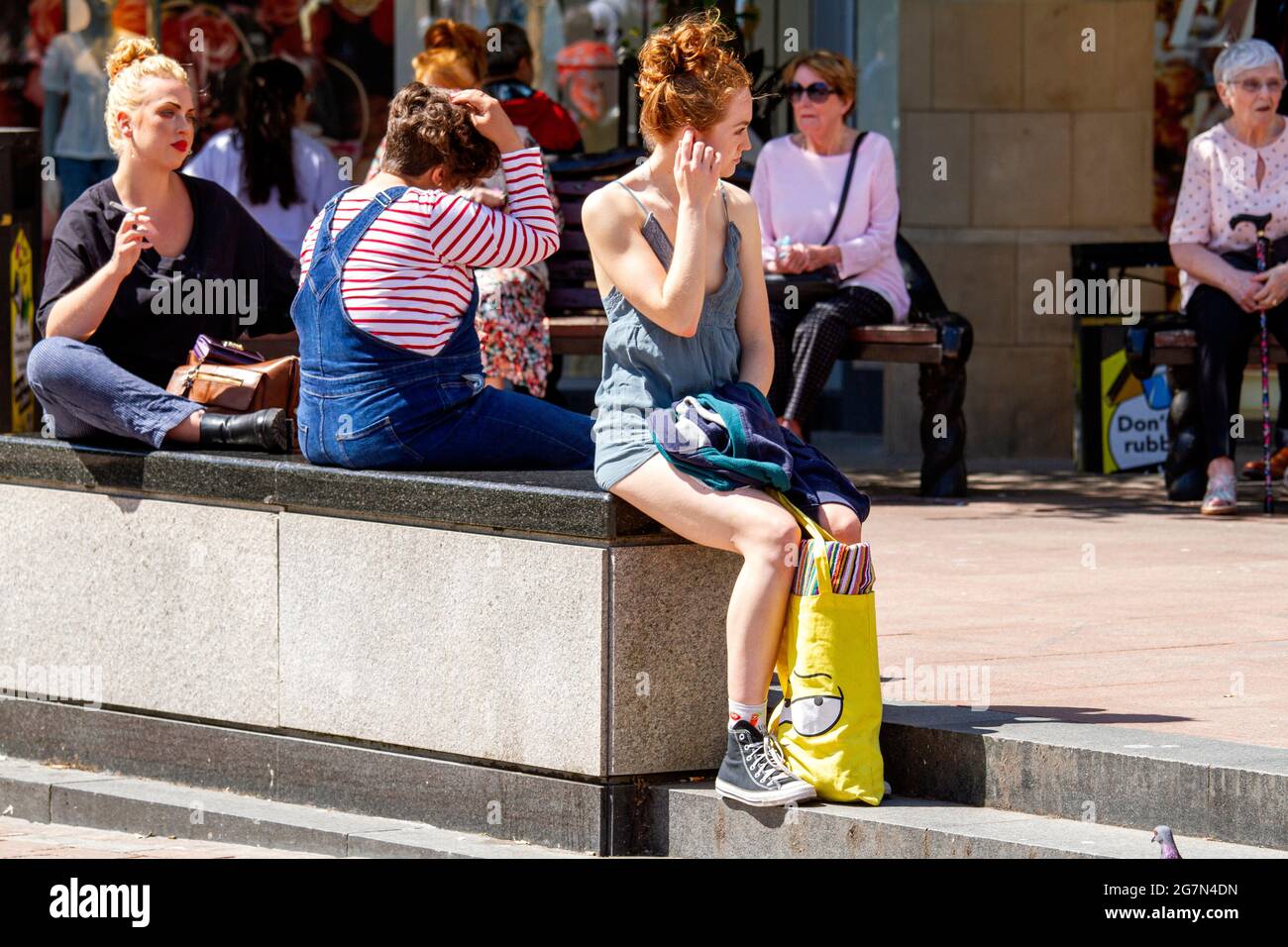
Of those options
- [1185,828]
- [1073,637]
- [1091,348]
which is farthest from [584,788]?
[1091,348]

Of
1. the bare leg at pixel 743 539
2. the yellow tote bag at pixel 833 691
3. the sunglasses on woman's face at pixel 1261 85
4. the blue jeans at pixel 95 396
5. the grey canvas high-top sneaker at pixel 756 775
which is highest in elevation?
the sunglasses on woman's face at pixel 1261 85

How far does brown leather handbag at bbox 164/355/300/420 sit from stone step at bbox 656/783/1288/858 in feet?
6.09

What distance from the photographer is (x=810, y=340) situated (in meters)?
10.8

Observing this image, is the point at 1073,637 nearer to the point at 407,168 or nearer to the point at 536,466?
the point at 536,466

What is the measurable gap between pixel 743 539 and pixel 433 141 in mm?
1534

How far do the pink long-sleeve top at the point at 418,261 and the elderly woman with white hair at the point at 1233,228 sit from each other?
466 centimetres

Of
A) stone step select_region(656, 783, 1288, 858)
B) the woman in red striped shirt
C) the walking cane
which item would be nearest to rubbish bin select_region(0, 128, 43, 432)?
the woman in red striped shirt

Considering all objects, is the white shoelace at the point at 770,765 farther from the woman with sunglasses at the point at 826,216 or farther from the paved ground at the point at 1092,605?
the woman with sunglasses at the point at 826,216

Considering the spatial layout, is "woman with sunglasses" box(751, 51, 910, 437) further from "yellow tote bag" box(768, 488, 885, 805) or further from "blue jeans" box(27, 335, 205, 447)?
"yellow tote bag" box(768, 488, 885, 805)

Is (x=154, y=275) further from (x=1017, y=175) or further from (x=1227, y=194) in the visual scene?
(x=1017, y=175)

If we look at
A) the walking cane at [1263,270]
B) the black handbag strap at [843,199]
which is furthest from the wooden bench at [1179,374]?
the black handbag strap at [843,199]

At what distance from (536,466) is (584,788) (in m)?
0.99

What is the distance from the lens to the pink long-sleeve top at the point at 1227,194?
10594mm

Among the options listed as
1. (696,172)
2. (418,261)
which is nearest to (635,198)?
(696,172)
